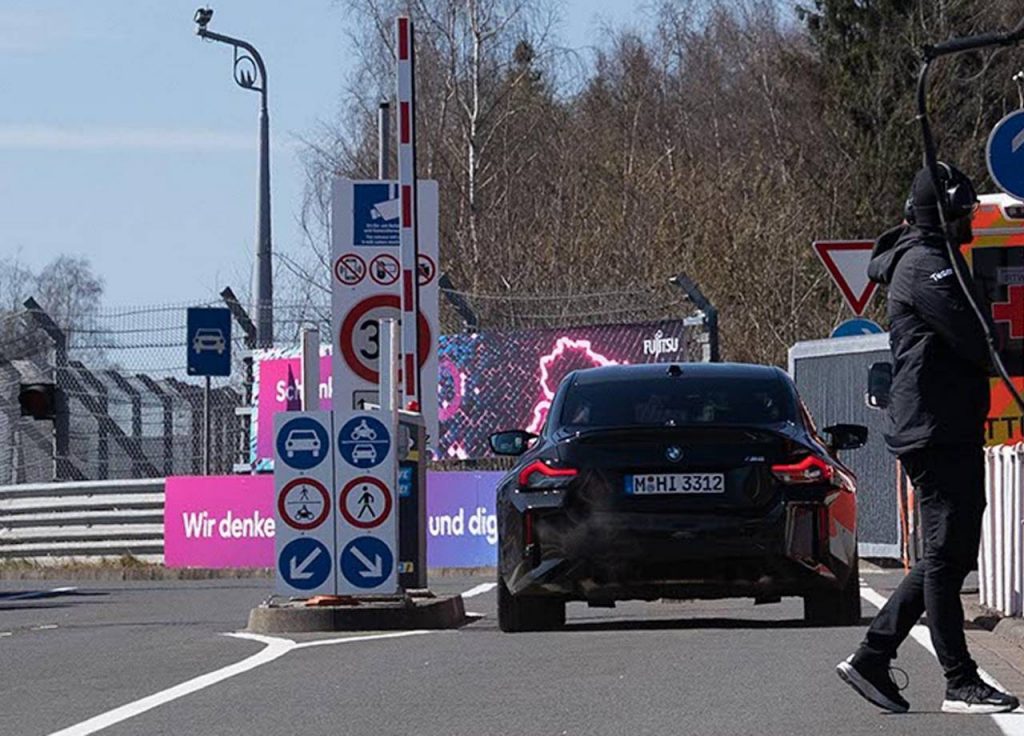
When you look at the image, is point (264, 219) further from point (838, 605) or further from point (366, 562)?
point (838, 605)

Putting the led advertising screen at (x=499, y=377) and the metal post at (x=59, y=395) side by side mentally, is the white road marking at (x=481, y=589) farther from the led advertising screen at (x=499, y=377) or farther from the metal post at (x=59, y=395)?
the metal post at (x=59, y=395)

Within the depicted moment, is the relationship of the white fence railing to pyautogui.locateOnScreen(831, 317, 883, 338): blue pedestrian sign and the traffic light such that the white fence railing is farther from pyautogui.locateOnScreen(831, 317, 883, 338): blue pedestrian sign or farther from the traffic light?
the traffic light

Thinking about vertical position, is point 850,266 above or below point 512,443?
above

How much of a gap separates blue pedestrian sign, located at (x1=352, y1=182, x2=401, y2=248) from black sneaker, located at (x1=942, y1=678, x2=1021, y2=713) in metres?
11.1

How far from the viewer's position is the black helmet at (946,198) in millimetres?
10203

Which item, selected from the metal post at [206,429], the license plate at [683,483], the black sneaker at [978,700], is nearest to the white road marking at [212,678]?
the license plate at [683,483]

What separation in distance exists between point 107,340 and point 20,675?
667 inches

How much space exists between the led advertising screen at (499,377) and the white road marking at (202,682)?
47.6 feet

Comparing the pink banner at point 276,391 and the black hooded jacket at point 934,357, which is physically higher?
the pink banner at point 276,391

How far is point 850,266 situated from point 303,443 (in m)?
9.43

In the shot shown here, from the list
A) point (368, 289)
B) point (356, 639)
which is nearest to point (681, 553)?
point (356, 639)

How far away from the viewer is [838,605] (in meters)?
14.5

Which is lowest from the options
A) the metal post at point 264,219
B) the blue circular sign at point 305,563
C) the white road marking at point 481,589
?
the white road marking at point 481,589

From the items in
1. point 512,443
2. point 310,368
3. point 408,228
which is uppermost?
point 408,228
